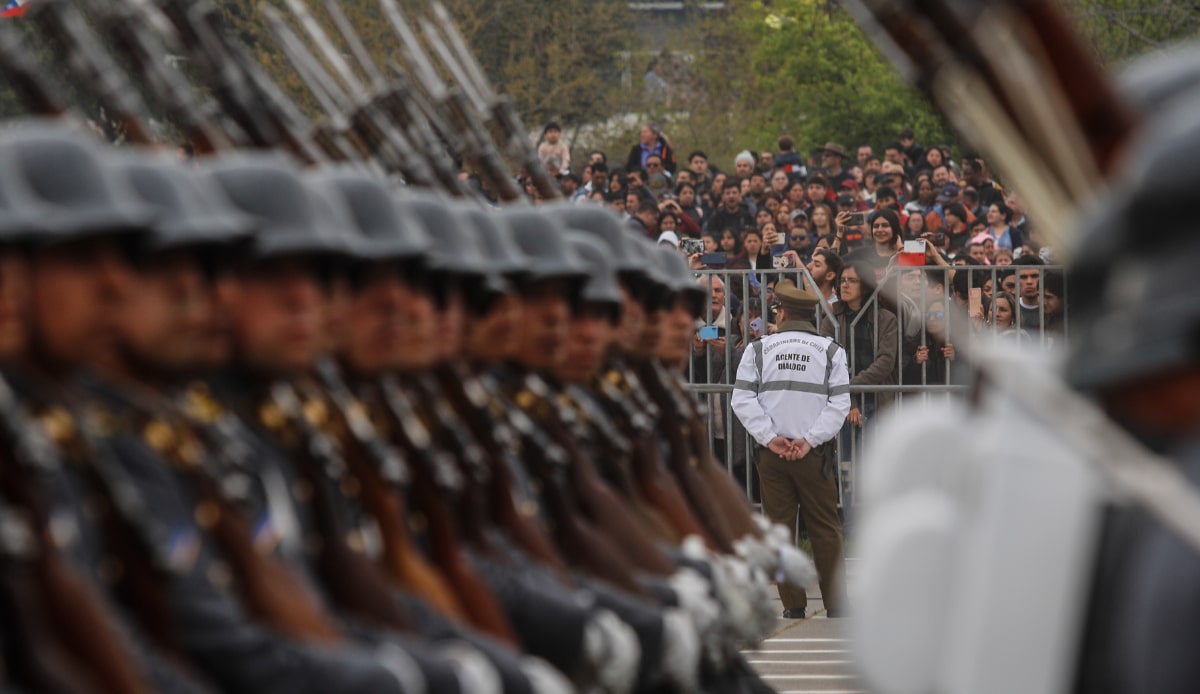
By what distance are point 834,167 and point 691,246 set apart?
5.72 metres

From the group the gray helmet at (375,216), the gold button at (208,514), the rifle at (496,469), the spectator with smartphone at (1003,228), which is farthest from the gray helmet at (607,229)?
the spectator with smartphone at (1003,228)

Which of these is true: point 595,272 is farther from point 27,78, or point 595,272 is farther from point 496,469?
point 27,78

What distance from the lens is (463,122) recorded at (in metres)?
8.85

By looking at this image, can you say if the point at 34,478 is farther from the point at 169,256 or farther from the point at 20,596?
the point at 169,256

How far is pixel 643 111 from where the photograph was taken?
120 ft

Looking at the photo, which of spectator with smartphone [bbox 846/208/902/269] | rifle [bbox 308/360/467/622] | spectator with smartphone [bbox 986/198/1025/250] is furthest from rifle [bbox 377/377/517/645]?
spectator with smartphone [bbox 986/198/1025/250]

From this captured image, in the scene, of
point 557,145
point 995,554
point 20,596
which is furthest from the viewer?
point 557,145

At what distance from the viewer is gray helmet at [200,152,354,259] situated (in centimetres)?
487

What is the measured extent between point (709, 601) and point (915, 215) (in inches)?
483

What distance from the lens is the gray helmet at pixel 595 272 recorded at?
22.2 feet

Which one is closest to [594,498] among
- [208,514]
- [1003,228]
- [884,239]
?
[208,514]

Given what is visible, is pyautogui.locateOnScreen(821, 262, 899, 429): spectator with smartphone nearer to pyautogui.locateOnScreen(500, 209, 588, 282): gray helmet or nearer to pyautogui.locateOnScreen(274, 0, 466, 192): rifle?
pyautogui.locateOnScreen(274, 0, 466, 192): rifle

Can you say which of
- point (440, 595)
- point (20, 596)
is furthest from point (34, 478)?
point (440, 595)

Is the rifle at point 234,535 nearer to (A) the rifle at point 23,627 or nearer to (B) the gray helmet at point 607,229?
(A) the rifle at point 23,627
